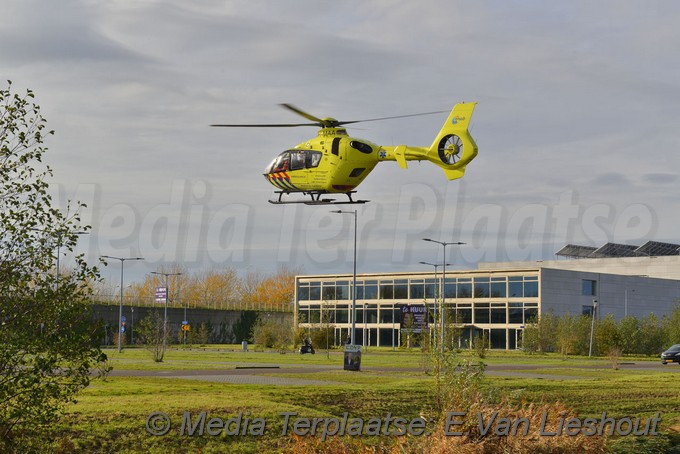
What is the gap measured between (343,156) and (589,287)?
8294 cm

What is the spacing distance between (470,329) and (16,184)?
98.1 m

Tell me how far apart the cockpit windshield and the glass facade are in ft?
182

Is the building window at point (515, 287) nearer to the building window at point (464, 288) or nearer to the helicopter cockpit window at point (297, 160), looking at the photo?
the building window at point (464, 288)

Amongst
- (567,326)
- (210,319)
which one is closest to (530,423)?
(567,326)

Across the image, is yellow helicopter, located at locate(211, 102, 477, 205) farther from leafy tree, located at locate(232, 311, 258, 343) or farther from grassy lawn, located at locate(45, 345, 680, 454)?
leafy tree, located at locate(232, 311, 258, 343)

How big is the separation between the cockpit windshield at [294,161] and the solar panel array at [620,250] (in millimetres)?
120374

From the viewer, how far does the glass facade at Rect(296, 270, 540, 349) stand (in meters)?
102

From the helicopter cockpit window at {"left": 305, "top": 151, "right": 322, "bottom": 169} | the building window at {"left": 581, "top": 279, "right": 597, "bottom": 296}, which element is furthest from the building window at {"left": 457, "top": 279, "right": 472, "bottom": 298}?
the helicopter cockpit window at {"left": 305, "top": 151, "right": 322, "bottom": 169}

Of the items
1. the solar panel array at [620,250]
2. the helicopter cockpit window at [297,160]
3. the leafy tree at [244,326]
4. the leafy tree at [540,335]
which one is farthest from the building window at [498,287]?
the helicopter cockpit window at [297,160]

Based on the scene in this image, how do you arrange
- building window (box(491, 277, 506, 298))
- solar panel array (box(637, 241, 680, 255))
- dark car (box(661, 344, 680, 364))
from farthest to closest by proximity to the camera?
solar panel array (box(637, 241, 680, 255))
building window (box(491, 277, 506, 298))
dark car (box(661, 344, 680, 364))

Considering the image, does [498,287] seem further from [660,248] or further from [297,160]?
[297,160]

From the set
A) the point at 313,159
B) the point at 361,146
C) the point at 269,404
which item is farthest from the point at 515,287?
the point at 269,404

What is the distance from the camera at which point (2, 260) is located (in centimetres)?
1230

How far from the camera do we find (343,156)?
30.4 meters
